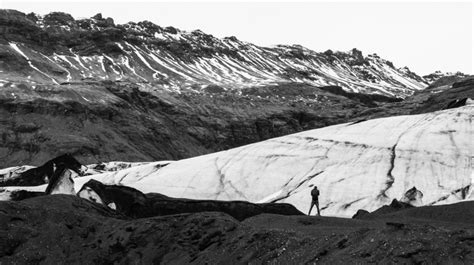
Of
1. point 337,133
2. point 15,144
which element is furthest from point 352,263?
point 15,144

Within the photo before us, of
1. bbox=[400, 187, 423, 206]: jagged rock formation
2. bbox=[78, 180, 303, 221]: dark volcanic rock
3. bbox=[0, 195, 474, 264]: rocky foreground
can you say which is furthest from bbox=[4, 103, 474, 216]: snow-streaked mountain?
bbox=[0, 195, 474, 264]: rocky foreground

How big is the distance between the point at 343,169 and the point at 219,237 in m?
26.5

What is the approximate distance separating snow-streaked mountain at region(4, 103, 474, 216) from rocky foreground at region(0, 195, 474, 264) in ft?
47.6

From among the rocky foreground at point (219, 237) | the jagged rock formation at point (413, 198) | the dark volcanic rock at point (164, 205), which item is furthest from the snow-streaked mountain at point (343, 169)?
the rocky foreground at point (219, 237)

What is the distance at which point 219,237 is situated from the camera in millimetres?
25984

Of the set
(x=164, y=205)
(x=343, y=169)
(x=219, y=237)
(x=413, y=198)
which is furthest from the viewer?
(x=343, y=169)

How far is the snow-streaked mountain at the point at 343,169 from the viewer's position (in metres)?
47.0

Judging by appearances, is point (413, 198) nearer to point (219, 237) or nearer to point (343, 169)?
point (343, 169)

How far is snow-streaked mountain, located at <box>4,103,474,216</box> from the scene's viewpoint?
4700 centimetres

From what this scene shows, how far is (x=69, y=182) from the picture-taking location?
43.0 metres

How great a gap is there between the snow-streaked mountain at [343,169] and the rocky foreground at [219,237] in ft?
47.6

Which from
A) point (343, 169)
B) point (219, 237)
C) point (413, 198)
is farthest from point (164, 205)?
point (343, 169)

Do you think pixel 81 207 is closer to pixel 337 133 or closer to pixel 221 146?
pixel 337 133

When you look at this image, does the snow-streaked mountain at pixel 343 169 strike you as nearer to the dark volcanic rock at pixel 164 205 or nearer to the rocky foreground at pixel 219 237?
the dark volcanic rock at pixel 164 205
